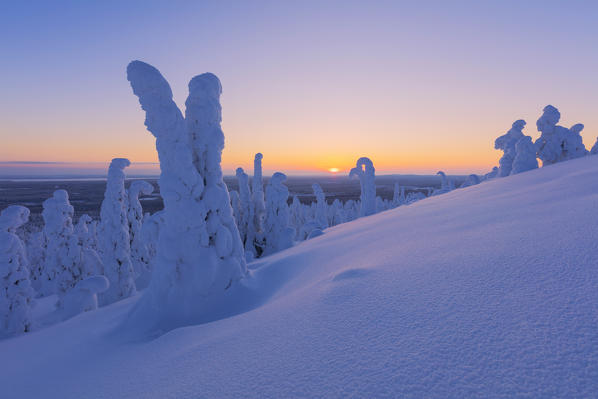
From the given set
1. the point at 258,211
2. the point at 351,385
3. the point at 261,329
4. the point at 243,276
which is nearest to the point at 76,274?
the point at 258,211

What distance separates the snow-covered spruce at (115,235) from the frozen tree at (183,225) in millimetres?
8841

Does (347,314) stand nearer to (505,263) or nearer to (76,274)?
(505,263)

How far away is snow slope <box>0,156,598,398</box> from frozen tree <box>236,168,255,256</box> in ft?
52.4

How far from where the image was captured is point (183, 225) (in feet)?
17.6

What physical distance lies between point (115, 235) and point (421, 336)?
14.2 meters

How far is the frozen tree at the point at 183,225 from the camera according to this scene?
5113 mm

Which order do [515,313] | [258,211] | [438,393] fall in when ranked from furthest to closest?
1. [258,211]
2. [515,313]
3. [438,393]

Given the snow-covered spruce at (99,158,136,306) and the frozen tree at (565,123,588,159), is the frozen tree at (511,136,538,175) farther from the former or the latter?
the snow-covered spruce at (99,158,136,306)

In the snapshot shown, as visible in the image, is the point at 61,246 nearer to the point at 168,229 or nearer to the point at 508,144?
the point at 168,229

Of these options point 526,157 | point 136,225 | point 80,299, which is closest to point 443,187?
point 526,157

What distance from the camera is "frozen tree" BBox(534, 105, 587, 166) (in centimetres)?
1153

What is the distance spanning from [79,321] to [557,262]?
802 centimetres

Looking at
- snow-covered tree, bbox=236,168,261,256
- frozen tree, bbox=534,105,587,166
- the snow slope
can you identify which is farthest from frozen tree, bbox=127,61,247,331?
snow-covered tree, bbox=236,168,261,256

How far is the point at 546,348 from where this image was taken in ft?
4.13
